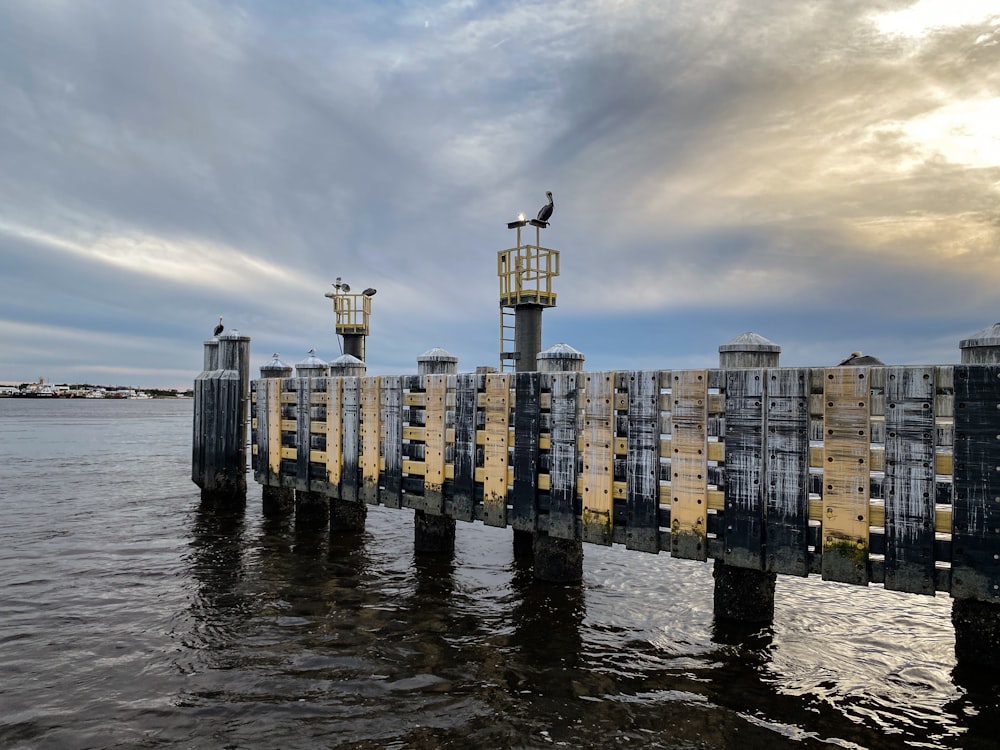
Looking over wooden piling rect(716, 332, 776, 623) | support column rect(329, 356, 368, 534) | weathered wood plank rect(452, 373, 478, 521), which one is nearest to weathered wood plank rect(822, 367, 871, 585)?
wooden piling rect(716, 332, 776, 623)

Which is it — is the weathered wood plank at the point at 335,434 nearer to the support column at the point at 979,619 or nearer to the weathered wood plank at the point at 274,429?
the weathered wood plank at the point at 274,429

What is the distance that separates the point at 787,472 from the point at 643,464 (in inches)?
71.6

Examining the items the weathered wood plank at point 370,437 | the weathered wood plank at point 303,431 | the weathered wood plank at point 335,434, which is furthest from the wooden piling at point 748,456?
the weathered wood plank at point 303,431

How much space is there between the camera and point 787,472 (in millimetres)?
6887

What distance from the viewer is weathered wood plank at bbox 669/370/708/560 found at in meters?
7.52

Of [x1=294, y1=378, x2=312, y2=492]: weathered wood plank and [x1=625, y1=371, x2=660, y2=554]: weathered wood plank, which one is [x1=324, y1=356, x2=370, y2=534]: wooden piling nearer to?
[x1=294, y1=378, x2=312, y2=492]: weathered wood plank

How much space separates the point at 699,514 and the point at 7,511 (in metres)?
21.2

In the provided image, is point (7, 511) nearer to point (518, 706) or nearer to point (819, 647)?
point (518, 706)

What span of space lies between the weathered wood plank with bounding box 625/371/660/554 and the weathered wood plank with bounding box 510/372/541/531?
159 cm

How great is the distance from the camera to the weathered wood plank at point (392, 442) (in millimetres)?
11492

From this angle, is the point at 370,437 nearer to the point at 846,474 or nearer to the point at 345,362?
the point at 345,362

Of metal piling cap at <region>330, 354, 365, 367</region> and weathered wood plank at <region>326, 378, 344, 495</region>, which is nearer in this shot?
weathered wood plank at <region>326, 378, 344, 495</region>

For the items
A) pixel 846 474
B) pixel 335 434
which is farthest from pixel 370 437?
pixel 846 474

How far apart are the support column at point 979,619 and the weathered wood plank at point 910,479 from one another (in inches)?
29.4
